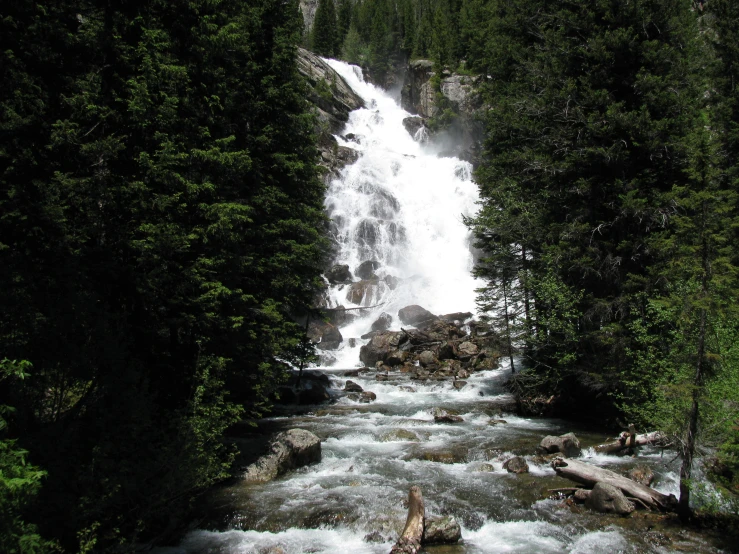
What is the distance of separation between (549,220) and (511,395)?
7.77 meters

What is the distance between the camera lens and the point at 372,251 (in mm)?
42188

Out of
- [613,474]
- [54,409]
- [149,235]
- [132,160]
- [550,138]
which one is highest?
[550,138]

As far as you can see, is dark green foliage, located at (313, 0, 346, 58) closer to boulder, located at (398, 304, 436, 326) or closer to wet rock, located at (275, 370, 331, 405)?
boulder, located at (398, 304, 436, 326)

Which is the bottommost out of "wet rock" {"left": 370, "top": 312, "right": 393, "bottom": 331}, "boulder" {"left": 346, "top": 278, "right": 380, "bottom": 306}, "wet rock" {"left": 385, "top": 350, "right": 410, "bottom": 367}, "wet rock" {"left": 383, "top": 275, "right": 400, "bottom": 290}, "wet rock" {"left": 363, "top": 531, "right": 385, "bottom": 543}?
"wet rock" {"left": 363, "top": 531, "right": 385, "bottom": 543}

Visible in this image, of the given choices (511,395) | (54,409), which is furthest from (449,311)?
(54,409)

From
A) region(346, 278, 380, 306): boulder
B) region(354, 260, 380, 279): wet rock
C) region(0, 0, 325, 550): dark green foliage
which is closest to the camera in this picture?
region(0, 0, 325, 550): dark green foliage

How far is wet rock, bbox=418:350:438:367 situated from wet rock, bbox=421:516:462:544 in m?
18.2

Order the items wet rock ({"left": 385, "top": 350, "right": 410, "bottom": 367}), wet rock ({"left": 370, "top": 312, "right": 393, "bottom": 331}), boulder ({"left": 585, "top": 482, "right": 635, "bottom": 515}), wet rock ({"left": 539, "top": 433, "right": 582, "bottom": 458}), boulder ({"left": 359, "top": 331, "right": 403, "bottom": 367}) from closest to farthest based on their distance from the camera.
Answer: boulder ({"left": 585, "top": 482, "right": 635, "bottom": 515})
wet rock ({"left": 539, "top": 433, "right": 582, "bottom": 458})
wet rock ({"left": 385, "top": 350, "right": 410, "bottom": 367})
boulder ({"left": 359, "top": 331, "right": 403, "bottom": 367})
wet rock ({"left": 370, "top": 312, "right": 393, "bottom": 331})

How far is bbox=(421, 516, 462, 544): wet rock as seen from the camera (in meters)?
7.96

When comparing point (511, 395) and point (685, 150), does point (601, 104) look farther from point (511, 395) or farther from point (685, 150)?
point (511, 395)

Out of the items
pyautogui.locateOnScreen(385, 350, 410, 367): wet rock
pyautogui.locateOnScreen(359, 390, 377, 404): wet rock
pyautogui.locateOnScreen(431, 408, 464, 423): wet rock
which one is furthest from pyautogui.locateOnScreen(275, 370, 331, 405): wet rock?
pyautogui.locateOnScreen(385, 350, 410, 367): wet rock

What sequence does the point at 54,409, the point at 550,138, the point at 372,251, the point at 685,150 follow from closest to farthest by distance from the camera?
the point at 54,409, the point at 685,150, the point at 550,138, the point at 372,251

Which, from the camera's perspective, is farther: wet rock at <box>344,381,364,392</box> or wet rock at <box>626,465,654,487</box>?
wet rock at <box>344,381,364,392</box>

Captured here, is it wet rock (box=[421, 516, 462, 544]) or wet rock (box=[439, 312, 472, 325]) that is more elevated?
wet rock (box=[439, 312, 472, 325])
